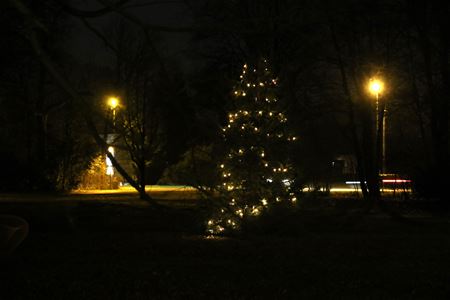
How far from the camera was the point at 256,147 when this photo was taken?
49.8 ft

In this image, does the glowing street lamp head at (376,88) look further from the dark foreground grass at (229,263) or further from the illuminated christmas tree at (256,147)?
the illuminated christmas tree at (256,147)

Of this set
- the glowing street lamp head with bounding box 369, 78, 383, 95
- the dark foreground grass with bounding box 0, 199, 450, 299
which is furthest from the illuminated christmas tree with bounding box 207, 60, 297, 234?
the glowing street lamp head with bounding box 369, 78, 383, 95

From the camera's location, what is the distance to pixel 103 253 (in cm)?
1103

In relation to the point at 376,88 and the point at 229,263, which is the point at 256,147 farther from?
the point at 376,88

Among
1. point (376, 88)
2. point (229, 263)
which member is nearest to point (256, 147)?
point (229, 263)

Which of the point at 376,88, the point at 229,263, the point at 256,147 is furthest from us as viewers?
the point at 376,88

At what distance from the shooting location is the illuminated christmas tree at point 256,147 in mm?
14609

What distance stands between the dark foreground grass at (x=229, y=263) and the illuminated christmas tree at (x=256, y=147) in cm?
112

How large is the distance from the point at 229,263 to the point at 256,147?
18.5 feet

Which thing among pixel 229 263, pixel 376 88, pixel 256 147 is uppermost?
pixel 376 88

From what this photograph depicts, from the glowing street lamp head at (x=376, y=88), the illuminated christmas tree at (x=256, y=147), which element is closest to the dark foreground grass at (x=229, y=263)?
the illuminated christmas tree at (x=256, y=147)

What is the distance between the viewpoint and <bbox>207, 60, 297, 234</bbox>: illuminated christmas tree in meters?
14.6

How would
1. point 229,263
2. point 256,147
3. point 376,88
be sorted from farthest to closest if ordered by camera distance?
1. point 376,88
2. point 256,147
3. point 229,263

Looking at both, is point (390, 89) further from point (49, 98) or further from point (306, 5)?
point (306, 5)
